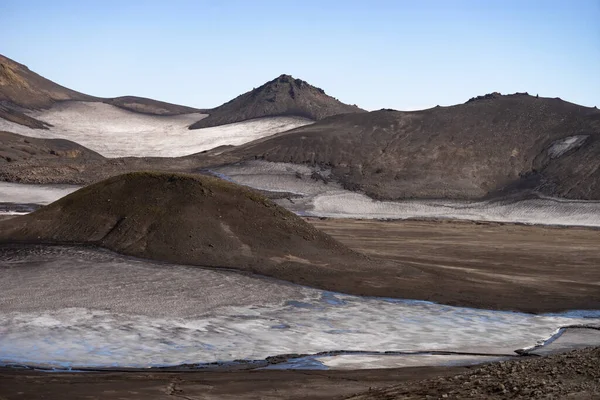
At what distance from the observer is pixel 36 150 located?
94.5 meters

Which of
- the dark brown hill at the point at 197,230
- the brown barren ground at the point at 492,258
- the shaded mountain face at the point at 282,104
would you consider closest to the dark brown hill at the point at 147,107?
the shaded mountain face at the point at 282,104

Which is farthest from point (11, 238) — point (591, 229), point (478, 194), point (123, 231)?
point (478, 194)

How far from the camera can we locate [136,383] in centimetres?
1471

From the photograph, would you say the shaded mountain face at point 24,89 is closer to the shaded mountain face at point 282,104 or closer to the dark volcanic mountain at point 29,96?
the dark volcanic mountain at point 29,96

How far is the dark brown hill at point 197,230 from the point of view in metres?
28.8

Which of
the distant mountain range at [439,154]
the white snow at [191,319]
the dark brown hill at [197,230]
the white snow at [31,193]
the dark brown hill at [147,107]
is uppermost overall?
the dark brown hill at [147,107]

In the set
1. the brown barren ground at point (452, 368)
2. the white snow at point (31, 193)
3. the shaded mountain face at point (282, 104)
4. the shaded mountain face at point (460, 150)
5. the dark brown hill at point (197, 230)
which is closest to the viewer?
the brown barren ground at point (452, 368)

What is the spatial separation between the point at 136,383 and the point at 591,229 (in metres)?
54.9

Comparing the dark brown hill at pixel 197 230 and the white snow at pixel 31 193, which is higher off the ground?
the dark brown hill at pixel 197 230

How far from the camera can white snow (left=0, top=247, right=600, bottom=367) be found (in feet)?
59.9

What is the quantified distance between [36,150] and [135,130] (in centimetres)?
6186

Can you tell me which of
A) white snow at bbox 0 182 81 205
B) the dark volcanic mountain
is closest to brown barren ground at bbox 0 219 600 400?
white snow at bbox 0 182 81 205

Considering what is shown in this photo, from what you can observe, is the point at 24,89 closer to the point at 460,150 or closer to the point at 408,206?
the point at 460,150

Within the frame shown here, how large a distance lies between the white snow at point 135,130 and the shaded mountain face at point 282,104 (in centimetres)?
349
